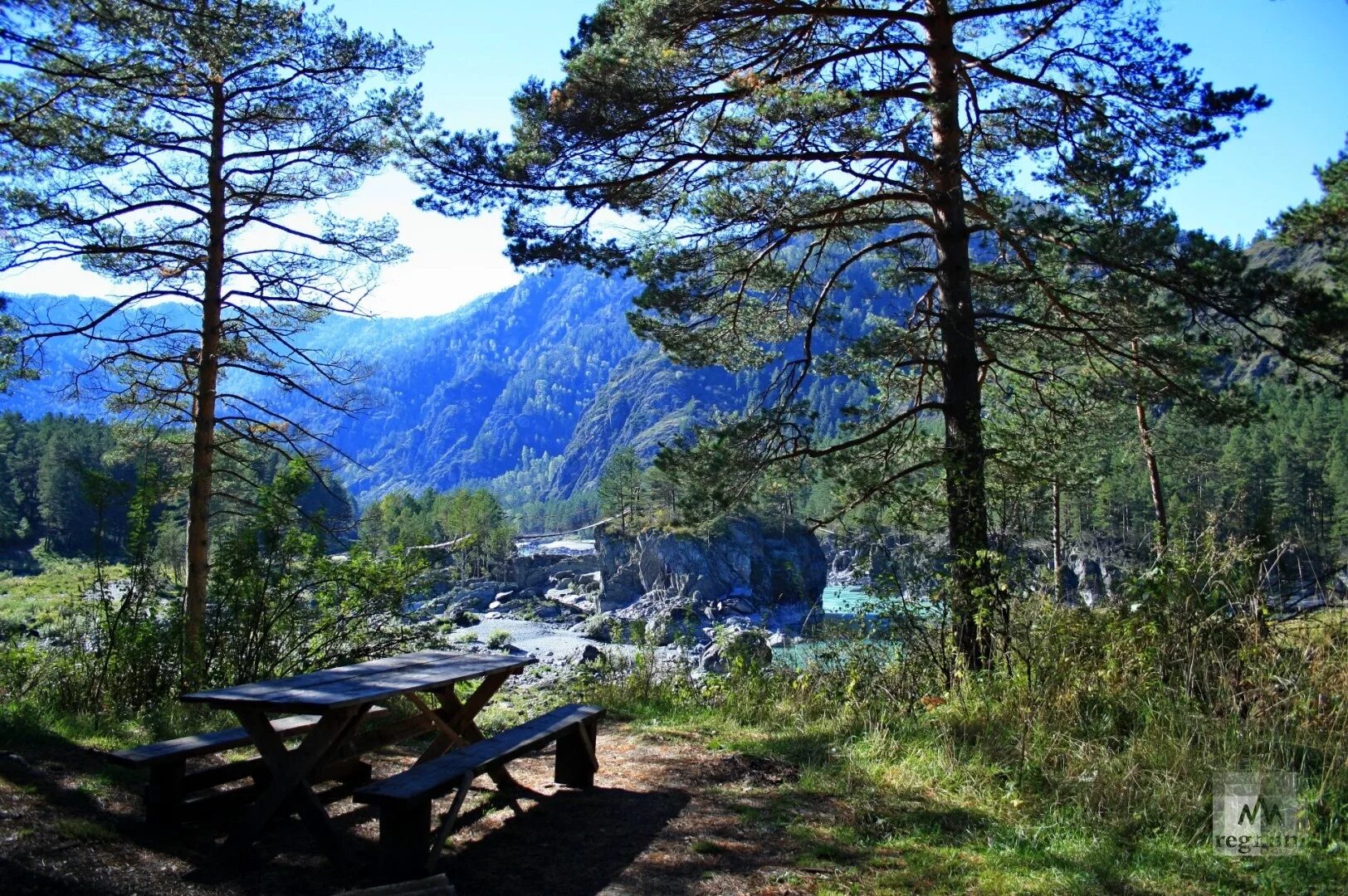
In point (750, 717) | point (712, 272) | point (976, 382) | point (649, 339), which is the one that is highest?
point (712, 272)

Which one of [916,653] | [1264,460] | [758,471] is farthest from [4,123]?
A: [1264,460]

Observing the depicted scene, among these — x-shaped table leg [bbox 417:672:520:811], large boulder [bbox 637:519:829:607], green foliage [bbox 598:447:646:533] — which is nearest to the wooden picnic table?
x-shaped table leg [bbox 417:672:520:811]

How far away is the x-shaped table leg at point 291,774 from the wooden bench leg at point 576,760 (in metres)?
1.43

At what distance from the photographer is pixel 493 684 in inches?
209

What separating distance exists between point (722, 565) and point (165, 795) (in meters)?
61.2

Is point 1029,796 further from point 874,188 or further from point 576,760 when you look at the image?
point 874,188

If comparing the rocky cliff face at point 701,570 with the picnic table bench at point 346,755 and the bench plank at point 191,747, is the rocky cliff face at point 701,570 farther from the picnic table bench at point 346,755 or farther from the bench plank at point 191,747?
the bench plank at point 191,747

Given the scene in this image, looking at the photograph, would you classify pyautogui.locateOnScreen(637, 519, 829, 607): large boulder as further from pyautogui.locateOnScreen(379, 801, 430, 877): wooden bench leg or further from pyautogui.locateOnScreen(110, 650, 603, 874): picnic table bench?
pyautogui.locateOnScreen(379, 801, 430, 877): wooden bench leg

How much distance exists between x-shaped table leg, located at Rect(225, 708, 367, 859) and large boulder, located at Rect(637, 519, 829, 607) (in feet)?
182

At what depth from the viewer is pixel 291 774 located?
3.88m

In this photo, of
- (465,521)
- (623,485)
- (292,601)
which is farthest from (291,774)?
(465,521)

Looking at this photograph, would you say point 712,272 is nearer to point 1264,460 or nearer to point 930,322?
point 930,322

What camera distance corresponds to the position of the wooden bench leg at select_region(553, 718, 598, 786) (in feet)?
16.8

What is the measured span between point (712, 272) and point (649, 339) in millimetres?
955
